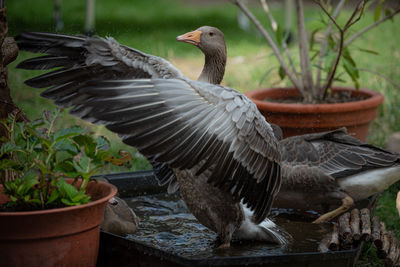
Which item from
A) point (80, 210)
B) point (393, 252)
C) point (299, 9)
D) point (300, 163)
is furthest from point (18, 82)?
point (393, 252)

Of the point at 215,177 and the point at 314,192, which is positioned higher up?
the point at 215,177

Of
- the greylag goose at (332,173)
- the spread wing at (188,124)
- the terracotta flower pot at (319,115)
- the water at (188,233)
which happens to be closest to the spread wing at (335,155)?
the greylag goose at (332,173)

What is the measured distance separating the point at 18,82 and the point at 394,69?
183 inches

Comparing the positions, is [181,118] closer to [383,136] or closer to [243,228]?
[243,228]

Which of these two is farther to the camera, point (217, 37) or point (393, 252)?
point (217, 37)

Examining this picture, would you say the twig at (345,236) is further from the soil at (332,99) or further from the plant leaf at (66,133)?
the soil at (332,99)

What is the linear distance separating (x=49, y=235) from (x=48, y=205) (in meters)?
0.21

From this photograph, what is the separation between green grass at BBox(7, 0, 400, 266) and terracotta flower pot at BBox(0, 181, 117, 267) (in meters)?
1.61

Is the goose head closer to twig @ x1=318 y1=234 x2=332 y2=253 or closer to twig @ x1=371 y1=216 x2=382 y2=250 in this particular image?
twig @ x1=318 y1=234 x2=332 y2=253

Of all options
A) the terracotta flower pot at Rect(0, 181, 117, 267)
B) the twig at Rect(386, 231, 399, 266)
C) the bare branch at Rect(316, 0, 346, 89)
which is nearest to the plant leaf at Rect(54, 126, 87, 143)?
the terracotta flower pot at Rect(0, 181, 117, 267)

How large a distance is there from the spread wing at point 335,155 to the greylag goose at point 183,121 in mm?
704

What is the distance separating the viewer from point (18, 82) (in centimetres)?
634

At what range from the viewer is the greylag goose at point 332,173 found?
13.6 ft

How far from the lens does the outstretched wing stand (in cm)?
348
